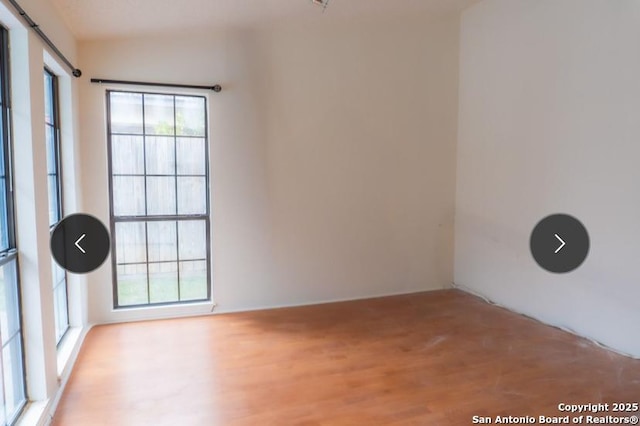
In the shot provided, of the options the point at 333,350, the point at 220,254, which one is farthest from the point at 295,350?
the point at 220,254

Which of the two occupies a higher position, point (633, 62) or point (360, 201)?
point (633, 62)

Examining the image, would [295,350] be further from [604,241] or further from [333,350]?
[604,241]

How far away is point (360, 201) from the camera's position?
4527 millimetres

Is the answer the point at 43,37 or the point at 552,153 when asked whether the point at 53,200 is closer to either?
the point at 43,37

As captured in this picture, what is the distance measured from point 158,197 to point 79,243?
1.20m

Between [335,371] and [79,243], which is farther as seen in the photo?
[335,371]

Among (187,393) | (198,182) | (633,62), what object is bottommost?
(187,393)

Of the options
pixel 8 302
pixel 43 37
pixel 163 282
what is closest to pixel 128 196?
pixel 163 282

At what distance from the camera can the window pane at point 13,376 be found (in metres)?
2.09

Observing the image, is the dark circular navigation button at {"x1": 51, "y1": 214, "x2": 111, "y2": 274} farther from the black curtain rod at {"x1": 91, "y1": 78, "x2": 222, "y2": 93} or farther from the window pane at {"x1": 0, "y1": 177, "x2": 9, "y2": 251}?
the black curtain rod at {"x1": 91, "y1": 78, "x2": 222, "y2": 93}

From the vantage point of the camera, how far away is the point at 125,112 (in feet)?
12.4

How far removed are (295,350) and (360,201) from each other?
190 cm

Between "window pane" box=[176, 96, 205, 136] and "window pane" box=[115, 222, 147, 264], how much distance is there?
101cm

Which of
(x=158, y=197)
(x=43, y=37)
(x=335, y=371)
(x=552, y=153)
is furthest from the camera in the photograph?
(x=158, y=197)
